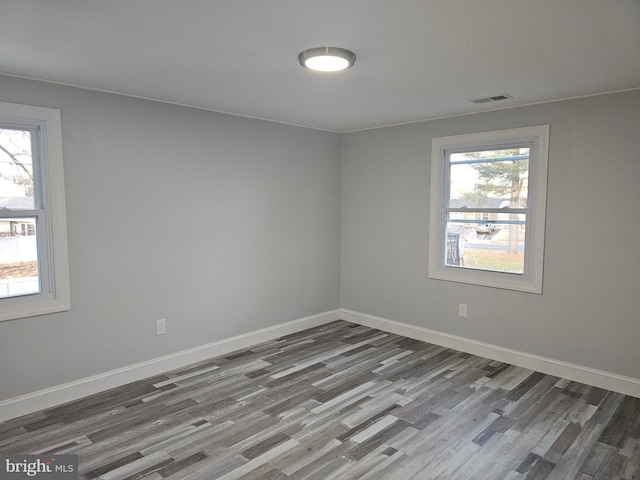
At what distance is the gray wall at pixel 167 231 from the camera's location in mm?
3113

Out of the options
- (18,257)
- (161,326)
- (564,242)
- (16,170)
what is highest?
(16,170)

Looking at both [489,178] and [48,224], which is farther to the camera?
[489,178]

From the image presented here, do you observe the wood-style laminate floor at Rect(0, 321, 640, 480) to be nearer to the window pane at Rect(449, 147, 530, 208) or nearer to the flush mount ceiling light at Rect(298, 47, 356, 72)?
the window pane at Rect(449, 147, 530, 208)

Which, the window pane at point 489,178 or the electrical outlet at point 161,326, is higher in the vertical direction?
the window pane at point 489,178

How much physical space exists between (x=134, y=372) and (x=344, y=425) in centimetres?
181

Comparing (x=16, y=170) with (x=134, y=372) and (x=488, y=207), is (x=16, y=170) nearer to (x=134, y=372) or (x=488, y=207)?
(x=134, y=372)

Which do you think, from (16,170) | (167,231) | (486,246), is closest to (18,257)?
(16,170)

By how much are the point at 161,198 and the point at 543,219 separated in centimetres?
323

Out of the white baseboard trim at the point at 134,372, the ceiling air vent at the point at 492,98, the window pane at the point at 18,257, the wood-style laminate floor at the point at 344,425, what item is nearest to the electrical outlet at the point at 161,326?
the white baseboard trim at the point at 134,372

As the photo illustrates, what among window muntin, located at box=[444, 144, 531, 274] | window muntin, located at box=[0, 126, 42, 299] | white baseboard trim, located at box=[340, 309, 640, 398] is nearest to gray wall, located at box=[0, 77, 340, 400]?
window muntin, located at box=[0, 126, 42, 299]

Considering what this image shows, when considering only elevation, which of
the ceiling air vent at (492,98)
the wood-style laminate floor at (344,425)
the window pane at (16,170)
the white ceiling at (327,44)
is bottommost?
the wood-style laminate floor at (344,425)

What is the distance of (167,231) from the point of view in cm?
367

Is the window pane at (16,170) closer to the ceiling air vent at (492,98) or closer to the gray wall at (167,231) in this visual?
the gray wall at (167,231)

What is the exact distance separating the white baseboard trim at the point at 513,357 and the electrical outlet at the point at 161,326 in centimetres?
231
